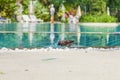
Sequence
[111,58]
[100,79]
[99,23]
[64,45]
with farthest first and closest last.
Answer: [99,23]
[64,45]
[111,58]
[100,79]

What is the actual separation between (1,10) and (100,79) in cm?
2551

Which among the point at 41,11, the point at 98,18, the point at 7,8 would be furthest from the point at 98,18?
the point at 7,8

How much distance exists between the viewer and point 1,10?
31641mm

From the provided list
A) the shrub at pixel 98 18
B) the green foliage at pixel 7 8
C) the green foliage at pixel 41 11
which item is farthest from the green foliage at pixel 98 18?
the green foliage at pixel 7 8

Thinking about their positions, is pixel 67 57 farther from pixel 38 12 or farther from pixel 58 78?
pixel 38 12

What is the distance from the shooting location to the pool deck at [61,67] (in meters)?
7.11

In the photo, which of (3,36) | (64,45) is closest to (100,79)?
(64,45)

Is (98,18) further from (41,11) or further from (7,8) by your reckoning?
(7,8)

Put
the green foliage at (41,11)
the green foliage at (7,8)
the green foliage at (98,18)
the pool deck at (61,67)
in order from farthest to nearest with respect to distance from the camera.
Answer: the green foliage at (41,11)
the green foliage at (98,18)
the green foliage at (7,8)
the pool deck at (61,67)

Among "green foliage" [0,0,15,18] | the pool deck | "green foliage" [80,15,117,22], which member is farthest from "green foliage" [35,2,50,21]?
the pool deck

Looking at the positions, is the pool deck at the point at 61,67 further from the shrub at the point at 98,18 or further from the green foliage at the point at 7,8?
the shrub at the point at 98,18

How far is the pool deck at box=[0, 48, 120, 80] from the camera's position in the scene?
23.3 ft

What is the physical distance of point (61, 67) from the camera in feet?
27.2

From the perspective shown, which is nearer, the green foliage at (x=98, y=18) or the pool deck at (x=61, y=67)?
the pool deck at (x=61, y=67)
